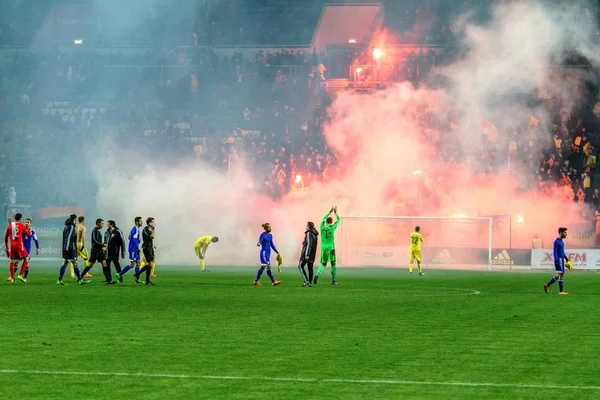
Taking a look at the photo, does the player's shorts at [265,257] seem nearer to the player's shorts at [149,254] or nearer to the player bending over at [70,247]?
the player's shorts at [149,254]

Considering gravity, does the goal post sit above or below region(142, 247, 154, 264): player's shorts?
above

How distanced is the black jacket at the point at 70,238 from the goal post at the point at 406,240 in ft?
75.1

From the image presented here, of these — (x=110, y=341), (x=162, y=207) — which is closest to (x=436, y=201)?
(x=162, y=207)

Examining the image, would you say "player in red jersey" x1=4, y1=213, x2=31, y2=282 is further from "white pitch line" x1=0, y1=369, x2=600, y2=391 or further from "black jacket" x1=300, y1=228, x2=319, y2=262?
"white pitch line" x1=0, y1=369, x2=600, y2=391

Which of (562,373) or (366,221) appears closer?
(562,373)

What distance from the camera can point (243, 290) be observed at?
27.2 m

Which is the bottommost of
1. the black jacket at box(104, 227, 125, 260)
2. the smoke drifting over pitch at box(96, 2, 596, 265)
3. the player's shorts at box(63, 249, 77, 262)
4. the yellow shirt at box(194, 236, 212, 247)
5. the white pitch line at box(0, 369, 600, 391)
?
the white pitch line at box(0, 369, 600, 391)

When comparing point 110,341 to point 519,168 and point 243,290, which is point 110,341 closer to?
point 243,290

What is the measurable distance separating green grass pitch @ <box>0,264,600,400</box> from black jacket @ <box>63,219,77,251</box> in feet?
16.2

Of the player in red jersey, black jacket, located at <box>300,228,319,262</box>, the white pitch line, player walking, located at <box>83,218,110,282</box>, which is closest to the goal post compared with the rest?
black jacket, located at <box>300,228,319,262</box>

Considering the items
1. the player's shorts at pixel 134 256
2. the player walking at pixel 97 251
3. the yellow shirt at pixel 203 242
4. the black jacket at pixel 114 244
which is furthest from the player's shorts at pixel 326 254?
the yellow shirt at pixel 203 242

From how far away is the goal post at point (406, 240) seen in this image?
50984mm

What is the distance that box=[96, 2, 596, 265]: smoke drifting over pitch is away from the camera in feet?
187

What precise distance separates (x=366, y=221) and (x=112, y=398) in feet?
143
